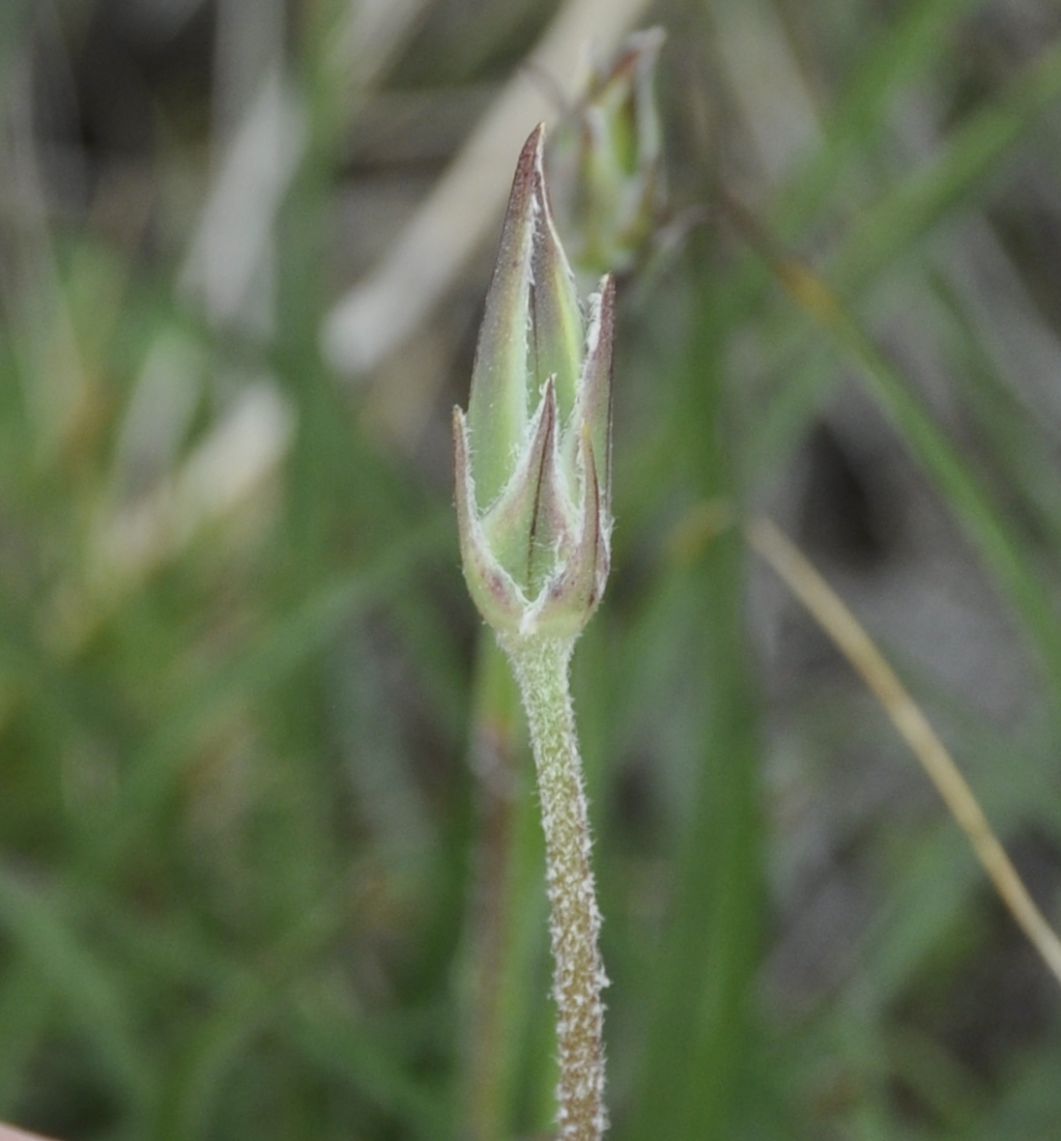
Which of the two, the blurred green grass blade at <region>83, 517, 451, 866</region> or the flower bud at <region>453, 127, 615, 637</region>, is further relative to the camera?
the blurred green grass blade at <region>83, 517, 451, 866</region>

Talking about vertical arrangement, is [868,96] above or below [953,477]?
above

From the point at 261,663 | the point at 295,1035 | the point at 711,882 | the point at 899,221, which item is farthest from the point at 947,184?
the point at 295,1035

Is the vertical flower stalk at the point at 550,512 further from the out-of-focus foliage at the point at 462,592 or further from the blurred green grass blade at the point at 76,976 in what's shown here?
the blurred green grass blade at the point at 76,976

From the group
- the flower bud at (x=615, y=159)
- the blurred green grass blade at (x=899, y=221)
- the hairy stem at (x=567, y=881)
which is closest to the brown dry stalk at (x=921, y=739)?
the blurred green grass blade at (x=899, y=221)

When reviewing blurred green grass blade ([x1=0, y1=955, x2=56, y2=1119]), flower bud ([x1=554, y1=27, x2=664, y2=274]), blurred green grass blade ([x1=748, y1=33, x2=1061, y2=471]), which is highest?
flower bud ([x1=554, y1=27, x2=664, y2=274])

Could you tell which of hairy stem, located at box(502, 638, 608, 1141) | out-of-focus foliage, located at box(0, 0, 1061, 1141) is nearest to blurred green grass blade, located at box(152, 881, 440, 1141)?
out-of-focus foliage, located at box(0, 0, 1061, 1141)

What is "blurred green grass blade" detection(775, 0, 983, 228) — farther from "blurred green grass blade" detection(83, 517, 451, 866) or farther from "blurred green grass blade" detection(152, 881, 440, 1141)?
"blurred green grass blade" detection(152, 881, 440, 1141)

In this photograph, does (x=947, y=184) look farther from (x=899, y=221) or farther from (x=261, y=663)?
(x=261, y=663)

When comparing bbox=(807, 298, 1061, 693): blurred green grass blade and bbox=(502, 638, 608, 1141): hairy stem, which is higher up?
bbox=(502, 638, 608, 1141): hairy stem
